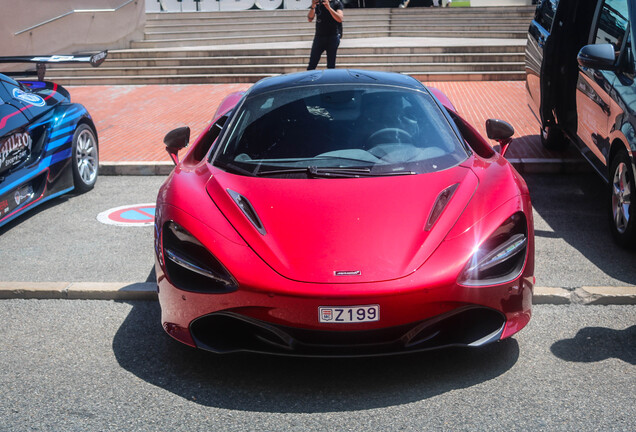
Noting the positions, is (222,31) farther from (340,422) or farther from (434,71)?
(340,422)

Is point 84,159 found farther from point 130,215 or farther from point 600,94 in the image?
point 600,94

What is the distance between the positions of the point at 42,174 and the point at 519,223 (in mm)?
4664

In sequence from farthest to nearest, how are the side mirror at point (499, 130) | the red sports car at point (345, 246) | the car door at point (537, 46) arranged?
the car door at point (537, 46), the side mirror at point (499, 130), the red sports car at point (345, 246)

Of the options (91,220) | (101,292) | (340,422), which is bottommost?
(91,220)

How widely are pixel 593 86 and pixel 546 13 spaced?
1.92 m

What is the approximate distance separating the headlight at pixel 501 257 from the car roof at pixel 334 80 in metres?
1.60

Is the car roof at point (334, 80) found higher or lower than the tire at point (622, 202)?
higher

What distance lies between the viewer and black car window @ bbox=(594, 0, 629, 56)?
5.96m

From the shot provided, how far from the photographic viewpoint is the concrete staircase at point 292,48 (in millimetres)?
16016

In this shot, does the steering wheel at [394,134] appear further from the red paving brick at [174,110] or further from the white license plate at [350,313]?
the red paving brick at [174,110]

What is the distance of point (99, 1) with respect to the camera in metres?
20.0

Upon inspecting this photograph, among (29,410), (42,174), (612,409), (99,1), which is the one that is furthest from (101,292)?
(99,1)

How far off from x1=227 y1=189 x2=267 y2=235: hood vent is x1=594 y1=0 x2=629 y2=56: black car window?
3472 millimetres

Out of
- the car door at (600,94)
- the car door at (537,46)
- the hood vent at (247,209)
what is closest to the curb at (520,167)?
the car door at (537,46)
